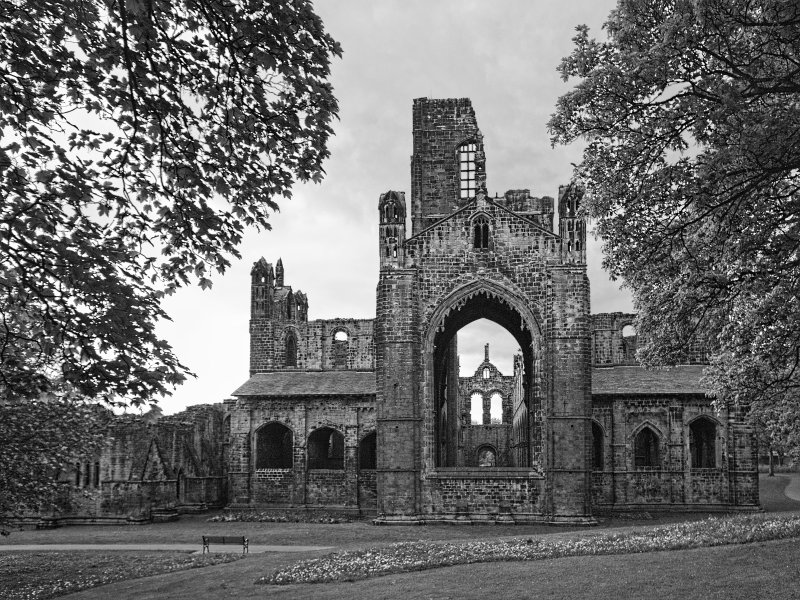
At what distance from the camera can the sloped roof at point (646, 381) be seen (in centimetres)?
3491

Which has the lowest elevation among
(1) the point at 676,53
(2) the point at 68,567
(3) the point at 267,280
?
(2) the point at 68,567

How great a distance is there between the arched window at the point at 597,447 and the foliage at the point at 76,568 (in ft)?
67.9

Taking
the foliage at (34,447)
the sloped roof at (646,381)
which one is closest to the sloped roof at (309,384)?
the sloped roof at (646,381)

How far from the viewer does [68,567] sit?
21.1m

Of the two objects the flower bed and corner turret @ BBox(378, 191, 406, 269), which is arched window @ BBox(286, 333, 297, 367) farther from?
corner turret @ BBox(378, 191, 406, 269)

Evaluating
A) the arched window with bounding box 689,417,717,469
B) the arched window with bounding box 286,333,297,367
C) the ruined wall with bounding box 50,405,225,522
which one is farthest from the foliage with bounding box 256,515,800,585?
the arched window with bounding box 286,333,297,367

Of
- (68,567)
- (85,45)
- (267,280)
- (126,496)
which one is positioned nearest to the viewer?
(85,45)

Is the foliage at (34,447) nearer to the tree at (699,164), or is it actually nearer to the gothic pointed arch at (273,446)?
the tree at (699,164)

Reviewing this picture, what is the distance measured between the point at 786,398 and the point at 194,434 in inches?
1220

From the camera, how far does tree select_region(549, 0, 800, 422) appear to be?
10.1 meters

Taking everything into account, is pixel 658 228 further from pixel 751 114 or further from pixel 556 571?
pixel 556 571

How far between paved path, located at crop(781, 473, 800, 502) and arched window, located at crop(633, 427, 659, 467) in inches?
371

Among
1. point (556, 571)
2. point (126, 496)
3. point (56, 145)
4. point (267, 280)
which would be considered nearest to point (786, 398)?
point (556, 571)

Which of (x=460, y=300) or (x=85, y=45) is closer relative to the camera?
(x=85, y=45)
